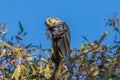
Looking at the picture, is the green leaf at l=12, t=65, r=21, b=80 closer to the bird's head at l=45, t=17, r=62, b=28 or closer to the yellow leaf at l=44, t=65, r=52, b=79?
the yellow leaf at l=44, t=65, r=52, b=79

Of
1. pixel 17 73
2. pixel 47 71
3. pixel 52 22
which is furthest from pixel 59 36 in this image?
pixel 47 71

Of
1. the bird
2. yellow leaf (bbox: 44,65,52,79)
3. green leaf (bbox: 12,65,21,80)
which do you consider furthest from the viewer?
yellow leaf (bbox: 44,65,52,79)

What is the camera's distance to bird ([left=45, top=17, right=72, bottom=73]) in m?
2.87

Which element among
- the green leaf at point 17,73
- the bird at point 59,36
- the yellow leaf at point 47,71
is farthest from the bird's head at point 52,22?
the yellow leaf at point 47,71

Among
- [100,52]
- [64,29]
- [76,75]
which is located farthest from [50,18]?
[100,52]

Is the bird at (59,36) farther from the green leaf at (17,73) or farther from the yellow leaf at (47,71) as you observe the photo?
the yellow leaf at (47,71)

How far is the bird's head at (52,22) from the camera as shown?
2922 mm

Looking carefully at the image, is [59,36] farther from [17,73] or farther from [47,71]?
[47,71]

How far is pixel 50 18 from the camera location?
2.99 meters

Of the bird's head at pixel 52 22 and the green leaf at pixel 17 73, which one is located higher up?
the bird's head at pixel 52 22

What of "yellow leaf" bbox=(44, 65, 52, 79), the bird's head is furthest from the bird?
"yellow leaf" bbox=(44, 65, 52, 79)

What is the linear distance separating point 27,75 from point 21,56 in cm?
33

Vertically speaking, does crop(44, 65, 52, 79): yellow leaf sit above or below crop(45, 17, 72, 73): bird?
above

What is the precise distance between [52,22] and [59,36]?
0.39 ft
